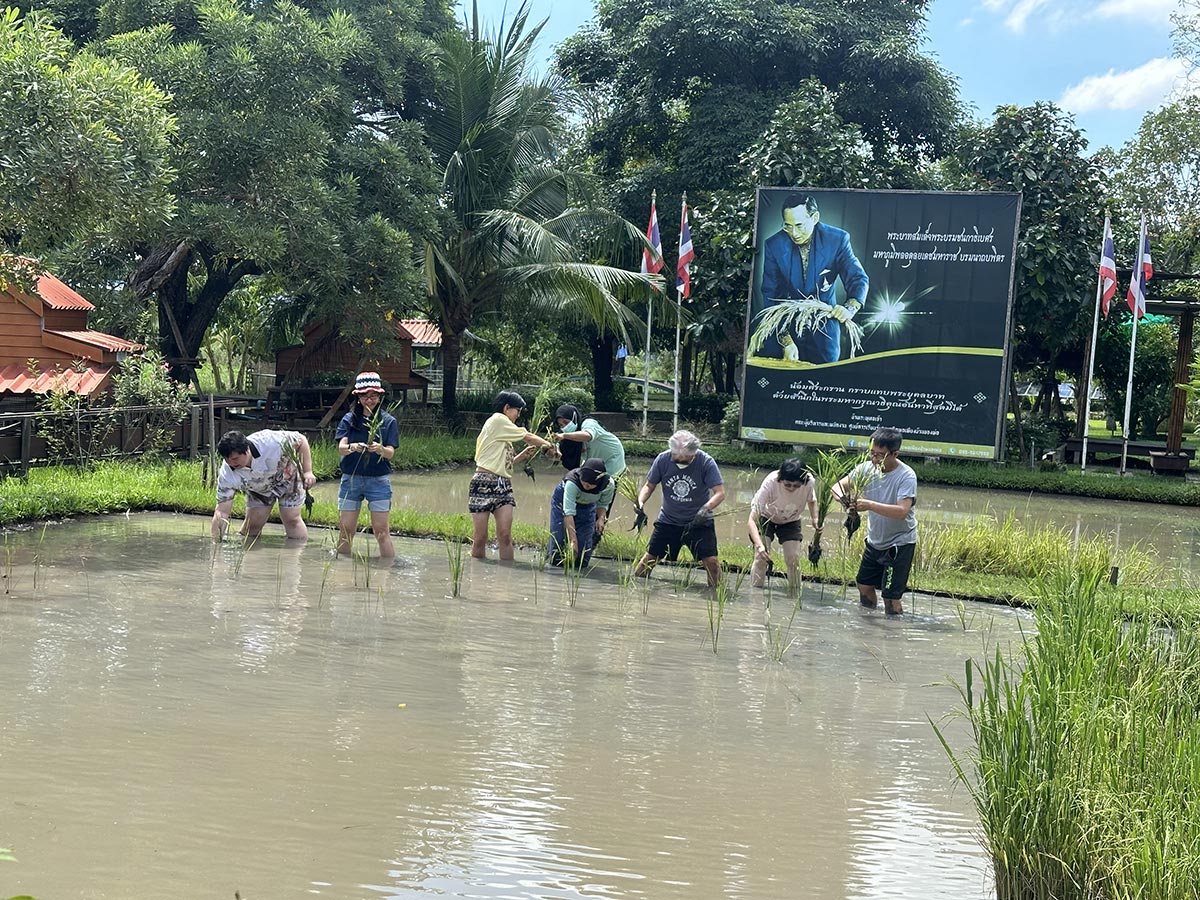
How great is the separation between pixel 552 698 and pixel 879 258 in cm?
1873

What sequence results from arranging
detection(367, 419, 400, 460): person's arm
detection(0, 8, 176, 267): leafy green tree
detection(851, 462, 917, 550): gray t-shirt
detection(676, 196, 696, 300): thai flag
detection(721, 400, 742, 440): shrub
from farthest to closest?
detection(721, 400, 742, 440): shrub → detection(676, 196, 696, 300): thai flag → detection(0, 8, 176, 267): leafy green tree → detection(367, 419, 400, 460): person's arm → detection(851, 462, 917, 550): gray t-shirt

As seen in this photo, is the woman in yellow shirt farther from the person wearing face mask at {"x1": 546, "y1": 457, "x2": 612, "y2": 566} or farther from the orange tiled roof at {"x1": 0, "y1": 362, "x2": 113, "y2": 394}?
the orange tiled roof at {"x1": 0, "y1": 362, "x2": 113, "y2": 394}

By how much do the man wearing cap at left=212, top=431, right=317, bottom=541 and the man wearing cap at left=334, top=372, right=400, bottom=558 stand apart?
0.45 m

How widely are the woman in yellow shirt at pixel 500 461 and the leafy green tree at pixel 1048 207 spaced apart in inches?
654

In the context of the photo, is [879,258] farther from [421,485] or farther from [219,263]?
[219,263]

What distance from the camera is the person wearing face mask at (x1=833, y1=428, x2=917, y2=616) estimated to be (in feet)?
34.2

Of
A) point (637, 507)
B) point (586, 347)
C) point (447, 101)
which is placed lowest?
point (637, 507)

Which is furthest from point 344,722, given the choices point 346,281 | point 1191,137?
point 1191,137

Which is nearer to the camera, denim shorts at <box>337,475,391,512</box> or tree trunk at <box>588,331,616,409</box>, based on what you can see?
denim shorts at <box>337,475,391,512</box>

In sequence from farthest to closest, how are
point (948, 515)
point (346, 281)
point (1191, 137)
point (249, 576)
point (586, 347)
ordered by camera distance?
point (586, 347) → point (1191, 137) → point (346, 281) → point (948, 515) → point (249, 576)

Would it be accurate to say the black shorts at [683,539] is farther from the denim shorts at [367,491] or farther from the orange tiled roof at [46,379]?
the orange tiled roof at [46,379]

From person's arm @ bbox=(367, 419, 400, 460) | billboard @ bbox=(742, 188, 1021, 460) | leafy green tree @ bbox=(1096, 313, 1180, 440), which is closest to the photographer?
person's arm @ bbox=(367, 419, 400, 460)

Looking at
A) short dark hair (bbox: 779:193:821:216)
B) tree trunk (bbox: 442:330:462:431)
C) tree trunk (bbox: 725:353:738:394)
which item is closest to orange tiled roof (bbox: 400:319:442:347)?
tree trunk (bbox: 725:353:738:394)

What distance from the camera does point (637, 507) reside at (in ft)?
37.8
